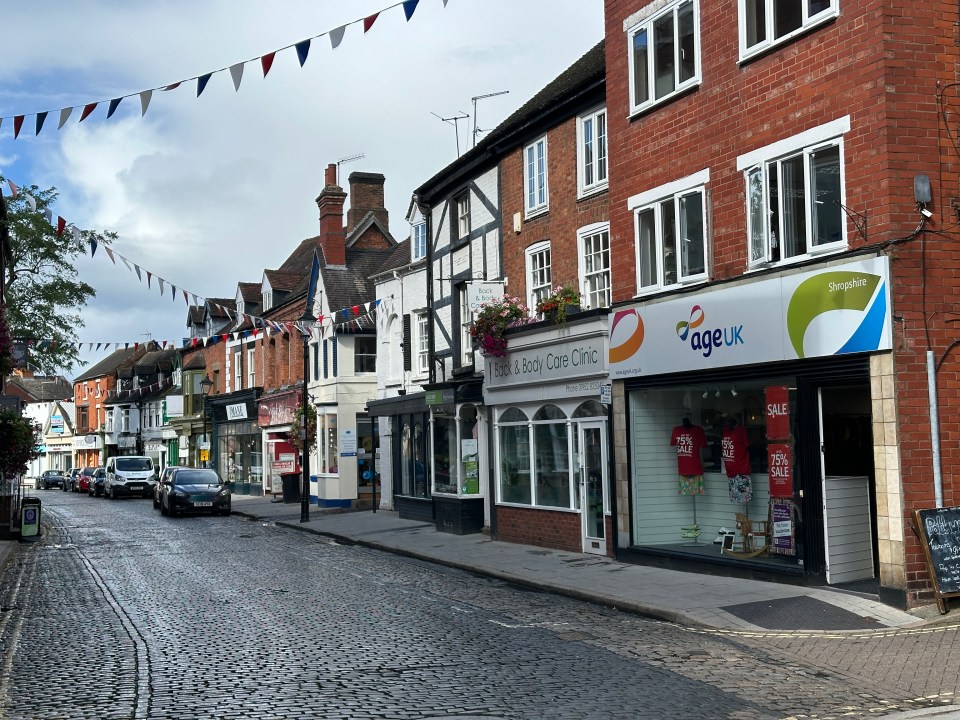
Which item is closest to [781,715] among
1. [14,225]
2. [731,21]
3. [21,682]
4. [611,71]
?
[21,682]

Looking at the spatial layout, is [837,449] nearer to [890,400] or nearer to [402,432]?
[890,400]

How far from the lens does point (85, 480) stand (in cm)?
6025

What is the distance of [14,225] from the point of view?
40062 mm

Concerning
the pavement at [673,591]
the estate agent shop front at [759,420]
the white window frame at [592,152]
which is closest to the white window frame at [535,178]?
the white window frame at [592,152]

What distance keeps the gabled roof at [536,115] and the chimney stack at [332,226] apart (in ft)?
37.1

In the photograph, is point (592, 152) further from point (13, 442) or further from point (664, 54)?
point (13, 442)

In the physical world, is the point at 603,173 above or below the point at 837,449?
above

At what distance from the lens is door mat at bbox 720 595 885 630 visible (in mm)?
11062

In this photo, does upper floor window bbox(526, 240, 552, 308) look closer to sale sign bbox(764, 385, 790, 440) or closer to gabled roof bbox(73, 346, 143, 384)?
sale sign bbox(764, 385, 790, 440)

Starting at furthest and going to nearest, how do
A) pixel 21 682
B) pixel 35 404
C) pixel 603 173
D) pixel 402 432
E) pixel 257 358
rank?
pixel 35 404, pixel 257 358, pixel 402 432, pixel 603 173, pixel 21 682

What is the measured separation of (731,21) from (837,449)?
6.24 metres

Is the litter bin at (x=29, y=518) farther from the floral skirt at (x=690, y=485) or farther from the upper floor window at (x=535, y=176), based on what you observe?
the floral skirt at (x=690, y=485)

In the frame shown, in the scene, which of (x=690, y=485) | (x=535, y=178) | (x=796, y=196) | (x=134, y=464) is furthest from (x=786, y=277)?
(x=134, y=464)

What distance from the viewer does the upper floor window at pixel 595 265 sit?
62.4ft
